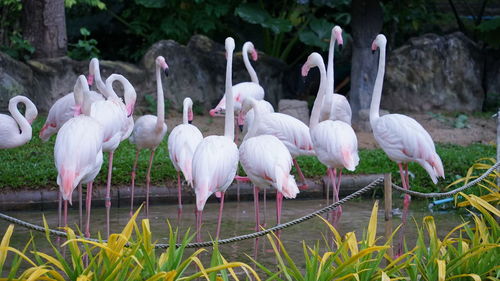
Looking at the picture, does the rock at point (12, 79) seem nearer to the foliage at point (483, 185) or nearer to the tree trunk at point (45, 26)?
the tree trunk at point (45, 26)

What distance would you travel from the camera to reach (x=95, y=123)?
5637 millimetres

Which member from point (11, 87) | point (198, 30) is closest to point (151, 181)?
point (11, 87)

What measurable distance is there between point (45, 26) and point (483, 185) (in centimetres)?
688

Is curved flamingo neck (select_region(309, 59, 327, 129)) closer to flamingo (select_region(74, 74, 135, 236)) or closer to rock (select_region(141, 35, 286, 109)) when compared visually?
flamingo (select_region(74, 74, 135, 236))

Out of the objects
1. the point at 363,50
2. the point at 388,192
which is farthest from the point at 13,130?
the point at 363,50

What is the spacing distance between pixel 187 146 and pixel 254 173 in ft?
2.81

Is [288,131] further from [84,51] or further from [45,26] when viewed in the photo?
[84,51]

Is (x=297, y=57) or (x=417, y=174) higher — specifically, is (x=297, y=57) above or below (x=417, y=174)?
above

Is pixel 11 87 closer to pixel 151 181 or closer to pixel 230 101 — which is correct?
pixel 151 181

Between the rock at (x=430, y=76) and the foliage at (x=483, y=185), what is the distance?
402 cm

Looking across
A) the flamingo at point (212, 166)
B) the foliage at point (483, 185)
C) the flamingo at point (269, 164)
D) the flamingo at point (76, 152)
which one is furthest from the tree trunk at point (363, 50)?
the flamingo at point (76, 152)

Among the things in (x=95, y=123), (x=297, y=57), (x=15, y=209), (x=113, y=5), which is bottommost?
Answer: (x=15, y=209)

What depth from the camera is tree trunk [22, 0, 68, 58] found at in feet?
35.2

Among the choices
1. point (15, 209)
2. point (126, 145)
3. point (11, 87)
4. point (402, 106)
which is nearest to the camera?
point (15, 209)
